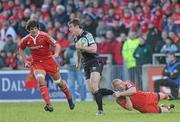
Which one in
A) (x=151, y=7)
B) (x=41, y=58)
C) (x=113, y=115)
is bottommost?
(x=113, y=115)

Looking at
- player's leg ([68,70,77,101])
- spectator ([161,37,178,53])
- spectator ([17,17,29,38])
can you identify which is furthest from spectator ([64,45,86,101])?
spectator ([17,17,29,38])

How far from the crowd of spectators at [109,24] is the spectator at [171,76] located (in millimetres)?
909

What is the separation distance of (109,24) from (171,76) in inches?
172

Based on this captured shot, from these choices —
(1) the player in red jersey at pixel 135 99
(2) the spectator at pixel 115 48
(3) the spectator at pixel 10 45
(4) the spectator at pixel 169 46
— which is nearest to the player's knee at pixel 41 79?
(1) the player in red jersey at pixel 135 99

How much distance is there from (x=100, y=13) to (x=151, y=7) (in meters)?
1.96

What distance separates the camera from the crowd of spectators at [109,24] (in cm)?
2531

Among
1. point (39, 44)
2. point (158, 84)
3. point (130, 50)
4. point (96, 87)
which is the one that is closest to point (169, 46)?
point (130, 50)

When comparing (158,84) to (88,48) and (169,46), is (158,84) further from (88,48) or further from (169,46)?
(88,48)

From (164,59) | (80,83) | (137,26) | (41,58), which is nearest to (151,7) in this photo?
(137,26)

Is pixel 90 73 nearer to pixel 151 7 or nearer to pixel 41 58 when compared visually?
pixel 41 58

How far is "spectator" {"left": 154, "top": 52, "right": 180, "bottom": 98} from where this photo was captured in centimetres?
2389

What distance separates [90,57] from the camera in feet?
55.6

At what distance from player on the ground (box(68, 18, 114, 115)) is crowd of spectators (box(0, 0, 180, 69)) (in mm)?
8187

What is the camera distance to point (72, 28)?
16.8 meters
